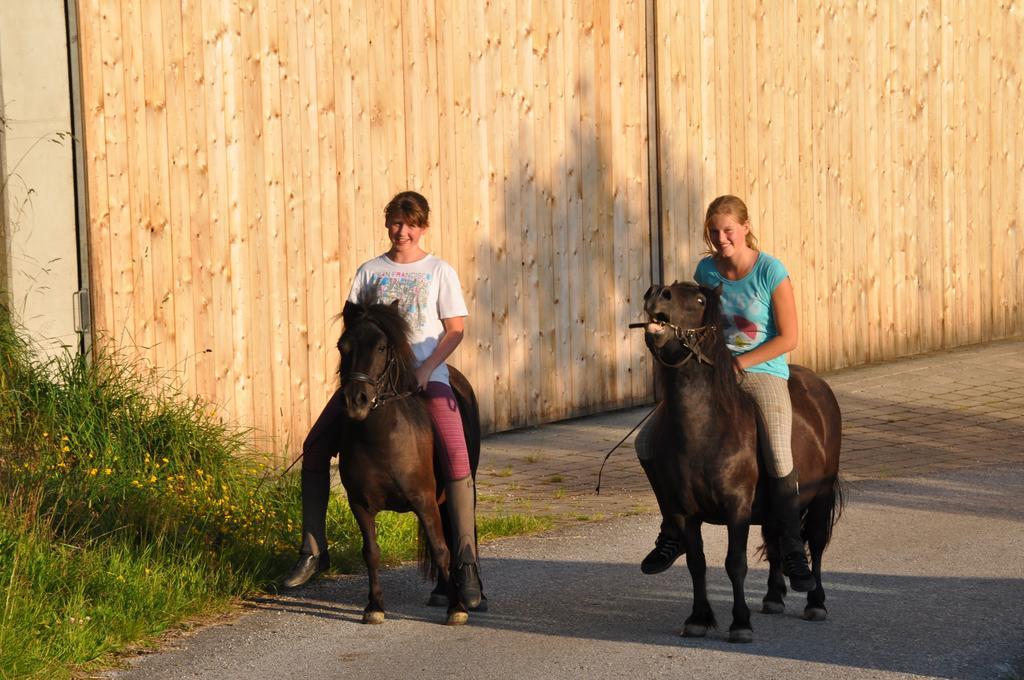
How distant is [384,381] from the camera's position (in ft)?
22.5

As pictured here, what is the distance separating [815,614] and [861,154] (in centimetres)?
994

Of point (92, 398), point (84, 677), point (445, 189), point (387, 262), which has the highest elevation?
point (445, 189)

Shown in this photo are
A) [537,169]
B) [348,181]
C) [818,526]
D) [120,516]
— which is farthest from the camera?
[537,169]

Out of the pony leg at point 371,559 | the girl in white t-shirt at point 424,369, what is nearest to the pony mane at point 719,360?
the girl in white t-shirt at point 424,369

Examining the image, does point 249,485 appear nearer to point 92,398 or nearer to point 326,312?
point 92,398

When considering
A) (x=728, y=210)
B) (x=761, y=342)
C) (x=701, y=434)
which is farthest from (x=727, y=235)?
(x=701, y=434)

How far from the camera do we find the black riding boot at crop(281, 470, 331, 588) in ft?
24.2

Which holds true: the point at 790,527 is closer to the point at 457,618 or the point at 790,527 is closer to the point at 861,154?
the point at 457,618

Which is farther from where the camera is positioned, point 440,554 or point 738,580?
point 440,554

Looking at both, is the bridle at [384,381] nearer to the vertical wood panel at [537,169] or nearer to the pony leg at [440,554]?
the pony leg at [440,554]

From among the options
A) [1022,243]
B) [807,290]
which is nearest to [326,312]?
[807,290]

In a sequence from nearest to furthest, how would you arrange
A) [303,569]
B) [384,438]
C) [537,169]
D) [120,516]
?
[384,438] < [303,569] < [120,516] < [537,169]

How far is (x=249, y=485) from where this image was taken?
9047mm

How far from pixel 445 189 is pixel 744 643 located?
6075 mm
